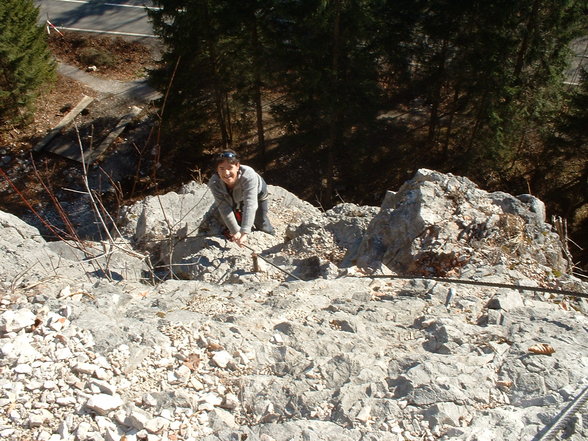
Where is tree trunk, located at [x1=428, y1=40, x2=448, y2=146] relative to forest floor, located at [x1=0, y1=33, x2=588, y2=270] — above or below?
above

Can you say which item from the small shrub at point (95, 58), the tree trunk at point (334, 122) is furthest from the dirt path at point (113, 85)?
the tree trunk at point (334, 122)

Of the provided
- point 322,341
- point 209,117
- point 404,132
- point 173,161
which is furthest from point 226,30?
point 322,341

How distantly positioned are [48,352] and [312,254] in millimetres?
3313

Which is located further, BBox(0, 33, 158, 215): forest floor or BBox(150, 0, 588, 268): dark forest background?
BBox(0, 33, 158, 215): forest floor

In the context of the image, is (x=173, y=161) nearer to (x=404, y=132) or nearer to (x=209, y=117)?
(x=209, y=117)

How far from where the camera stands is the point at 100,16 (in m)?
20.5

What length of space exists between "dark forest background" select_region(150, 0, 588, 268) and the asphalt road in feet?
24.5

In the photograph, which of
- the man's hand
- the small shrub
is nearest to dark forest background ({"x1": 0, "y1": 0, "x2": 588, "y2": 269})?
the small shrub

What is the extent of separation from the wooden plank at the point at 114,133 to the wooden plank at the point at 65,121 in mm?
1386

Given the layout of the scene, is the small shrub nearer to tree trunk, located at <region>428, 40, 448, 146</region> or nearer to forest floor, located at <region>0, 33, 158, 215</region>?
forest floor, located at <region>0, 33, 158, 215</region>

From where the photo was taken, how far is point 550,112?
43.3 ft

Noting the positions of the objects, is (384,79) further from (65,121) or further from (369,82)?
(65,121)

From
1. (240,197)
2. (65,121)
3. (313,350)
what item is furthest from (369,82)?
(65,121)

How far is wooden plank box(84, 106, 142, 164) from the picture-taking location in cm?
1615
